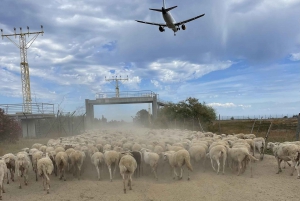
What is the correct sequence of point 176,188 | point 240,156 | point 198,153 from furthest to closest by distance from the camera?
point 198,153
point 240,156
point 176,188

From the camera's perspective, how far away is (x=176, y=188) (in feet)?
31.8

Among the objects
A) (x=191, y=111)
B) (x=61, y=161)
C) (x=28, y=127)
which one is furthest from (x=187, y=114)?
(x=61, y=161)

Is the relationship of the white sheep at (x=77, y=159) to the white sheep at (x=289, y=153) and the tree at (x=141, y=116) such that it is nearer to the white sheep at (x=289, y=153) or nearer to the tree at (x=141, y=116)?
the white sheep at (x=289, y=153)

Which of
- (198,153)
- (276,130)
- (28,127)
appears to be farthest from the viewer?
(28,127)

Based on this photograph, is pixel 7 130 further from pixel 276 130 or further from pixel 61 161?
pixel 276 130

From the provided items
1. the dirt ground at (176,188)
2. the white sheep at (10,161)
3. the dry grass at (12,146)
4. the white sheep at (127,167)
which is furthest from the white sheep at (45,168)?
the dry grass at (12,146)

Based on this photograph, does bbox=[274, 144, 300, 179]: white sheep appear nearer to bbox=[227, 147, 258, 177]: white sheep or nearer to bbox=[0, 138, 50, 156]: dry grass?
bbox=[227, 147, 258, 177]: white sheep

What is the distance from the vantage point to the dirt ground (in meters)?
8.89

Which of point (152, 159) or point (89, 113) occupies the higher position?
point (89, 113)

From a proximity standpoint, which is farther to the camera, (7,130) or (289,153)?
(7,130)

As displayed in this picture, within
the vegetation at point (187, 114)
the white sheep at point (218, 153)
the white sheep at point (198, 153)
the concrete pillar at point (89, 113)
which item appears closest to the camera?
the white sheep at point (218, 153)

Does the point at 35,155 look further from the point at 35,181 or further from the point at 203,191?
the point at 203,191

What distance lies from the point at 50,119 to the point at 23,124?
3.04 meters

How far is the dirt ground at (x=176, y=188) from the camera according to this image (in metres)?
8.89
